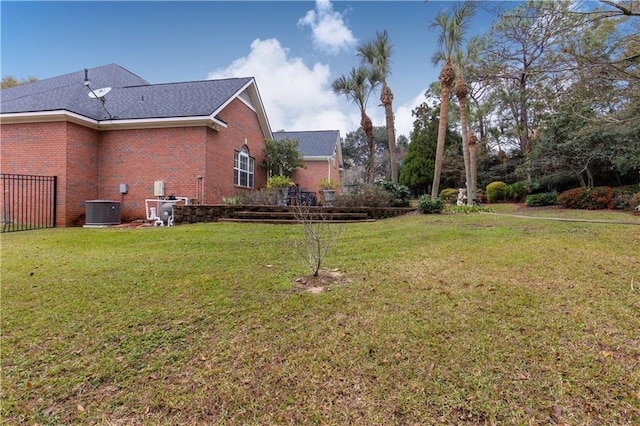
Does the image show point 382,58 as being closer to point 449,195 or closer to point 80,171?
point 449,195

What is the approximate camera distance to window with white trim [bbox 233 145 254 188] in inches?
551

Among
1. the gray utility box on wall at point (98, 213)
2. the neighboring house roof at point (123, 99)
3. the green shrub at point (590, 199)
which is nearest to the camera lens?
the gray utility box on wall at point (98, 213)

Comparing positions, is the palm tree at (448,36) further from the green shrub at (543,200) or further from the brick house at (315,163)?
the brick house at (315,163)

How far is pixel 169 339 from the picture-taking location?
2.66 metres

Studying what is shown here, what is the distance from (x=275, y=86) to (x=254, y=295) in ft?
61.3

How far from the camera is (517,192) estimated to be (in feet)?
62.7

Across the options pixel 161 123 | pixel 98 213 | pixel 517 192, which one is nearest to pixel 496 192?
pixel 517 192

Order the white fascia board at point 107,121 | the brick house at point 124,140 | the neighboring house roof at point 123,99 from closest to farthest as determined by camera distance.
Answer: the white fascia board at point 107,121 < the brick house at point 124,140 < the neighboring house roof at point 123,99

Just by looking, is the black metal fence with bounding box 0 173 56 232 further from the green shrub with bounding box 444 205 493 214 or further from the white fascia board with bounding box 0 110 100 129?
the green shrub with bounding box 444 205 493 214

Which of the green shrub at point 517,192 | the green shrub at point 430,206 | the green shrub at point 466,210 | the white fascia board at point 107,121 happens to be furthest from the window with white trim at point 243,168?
the green shrub at point 517,192

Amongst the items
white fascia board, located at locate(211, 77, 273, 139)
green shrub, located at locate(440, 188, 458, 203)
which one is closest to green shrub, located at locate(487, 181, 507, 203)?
green shrub, located at locate(440, 188, 458, 203)

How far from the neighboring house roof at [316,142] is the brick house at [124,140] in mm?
8166

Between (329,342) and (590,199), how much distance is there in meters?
15.8

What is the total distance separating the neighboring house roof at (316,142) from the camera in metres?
21.5
